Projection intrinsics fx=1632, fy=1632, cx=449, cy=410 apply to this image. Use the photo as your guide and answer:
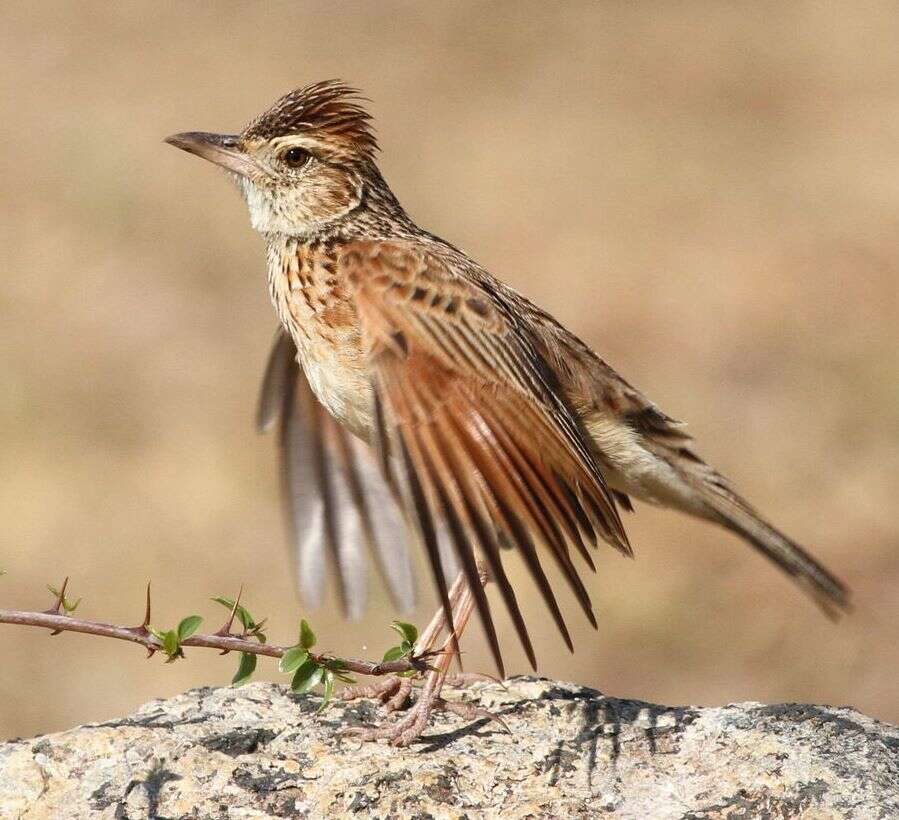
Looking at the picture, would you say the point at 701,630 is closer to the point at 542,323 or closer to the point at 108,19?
the point at 542,323

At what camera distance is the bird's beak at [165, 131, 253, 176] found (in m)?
7.14

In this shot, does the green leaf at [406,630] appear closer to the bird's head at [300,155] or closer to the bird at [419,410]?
the bird at [419,410]

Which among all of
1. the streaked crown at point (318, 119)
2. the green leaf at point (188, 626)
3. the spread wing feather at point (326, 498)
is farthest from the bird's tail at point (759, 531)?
the green leaf at point (188, 626)

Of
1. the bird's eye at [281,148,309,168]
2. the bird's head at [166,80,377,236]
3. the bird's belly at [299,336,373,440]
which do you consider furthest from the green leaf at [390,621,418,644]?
the bird's eye at [281,148,309,168]

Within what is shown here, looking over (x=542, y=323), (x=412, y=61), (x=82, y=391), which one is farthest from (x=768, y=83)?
(x=542, y=323)

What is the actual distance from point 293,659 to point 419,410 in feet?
3.90

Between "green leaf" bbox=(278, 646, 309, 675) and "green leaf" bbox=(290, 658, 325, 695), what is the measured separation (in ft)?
0.09

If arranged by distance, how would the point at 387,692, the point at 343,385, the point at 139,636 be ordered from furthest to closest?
the point at 343,385 → the point at 387,692 → the point at 139,636

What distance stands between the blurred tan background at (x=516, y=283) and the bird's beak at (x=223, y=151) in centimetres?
370

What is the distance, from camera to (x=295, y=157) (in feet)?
23.4

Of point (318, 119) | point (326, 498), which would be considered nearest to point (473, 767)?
point (326, 498)

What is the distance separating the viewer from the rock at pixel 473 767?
481cm

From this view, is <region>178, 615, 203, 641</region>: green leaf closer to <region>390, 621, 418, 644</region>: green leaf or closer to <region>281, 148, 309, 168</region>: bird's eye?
<region>390, 621, 418, 644</region>: green leaf

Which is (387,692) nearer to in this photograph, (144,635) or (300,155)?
(144,635)
